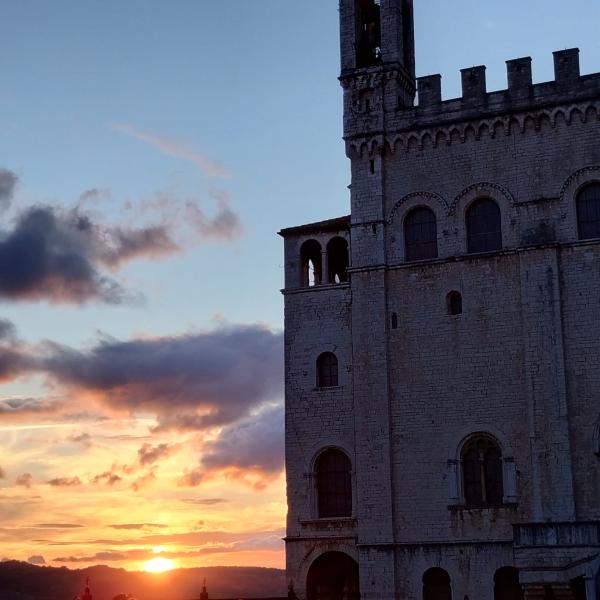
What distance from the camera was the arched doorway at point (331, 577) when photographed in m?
37.9

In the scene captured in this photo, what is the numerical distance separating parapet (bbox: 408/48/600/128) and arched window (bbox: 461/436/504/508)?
11077 millimetres

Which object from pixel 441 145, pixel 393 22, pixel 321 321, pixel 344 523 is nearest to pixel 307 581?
pixel 344 523

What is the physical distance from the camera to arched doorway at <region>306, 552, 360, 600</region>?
3788cm

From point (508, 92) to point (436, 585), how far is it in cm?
1641

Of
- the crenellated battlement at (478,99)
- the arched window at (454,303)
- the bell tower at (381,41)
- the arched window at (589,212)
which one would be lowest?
the arched window at (454,303)

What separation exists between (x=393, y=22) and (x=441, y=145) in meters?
5.18

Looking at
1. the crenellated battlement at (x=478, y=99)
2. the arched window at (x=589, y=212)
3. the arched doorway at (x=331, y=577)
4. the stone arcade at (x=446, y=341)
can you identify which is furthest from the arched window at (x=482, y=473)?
the crenellated battlement at (x=478, y=99)

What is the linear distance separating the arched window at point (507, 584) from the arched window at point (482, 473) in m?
2.11

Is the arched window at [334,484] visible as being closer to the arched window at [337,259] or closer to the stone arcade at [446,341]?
the stone arcade at [446,341]

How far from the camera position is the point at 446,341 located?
121ft

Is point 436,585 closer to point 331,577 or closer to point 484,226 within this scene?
point 331,577

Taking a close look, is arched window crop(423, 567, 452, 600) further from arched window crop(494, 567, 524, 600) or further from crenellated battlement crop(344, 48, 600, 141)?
crenellated battlement crop(344, 48, 600, 141)

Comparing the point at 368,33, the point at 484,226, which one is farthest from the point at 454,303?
the point at 368,33

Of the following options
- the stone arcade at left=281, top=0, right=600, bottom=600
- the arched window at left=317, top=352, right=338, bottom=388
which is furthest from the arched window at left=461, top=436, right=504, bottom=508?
the arched window at left=317, top=352, right=338, bottom=388
